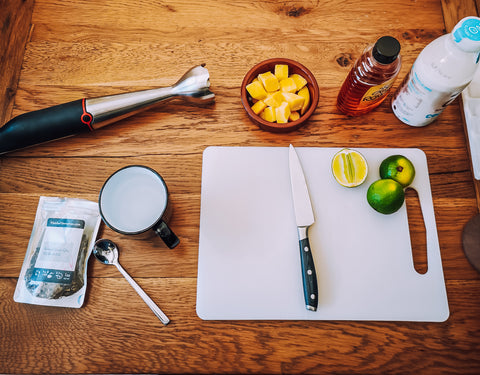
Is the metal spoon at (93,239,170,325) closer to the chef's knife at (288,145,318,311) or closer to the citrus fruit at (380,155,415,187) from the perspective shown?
the chef's knife at (288,145,318,311)

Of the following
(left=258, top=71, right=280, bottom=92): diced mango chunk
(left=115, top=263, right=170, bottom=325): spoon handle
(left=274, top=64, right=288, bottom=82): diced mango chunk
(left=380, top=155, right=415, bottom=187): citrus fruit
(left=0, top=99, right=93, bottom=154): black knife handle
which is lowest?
(left=115, top=263, right=170, bottom=325): spoon handle

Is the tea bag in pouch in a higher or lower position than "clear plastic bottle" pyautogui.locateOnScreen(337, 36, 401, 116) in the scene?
lower

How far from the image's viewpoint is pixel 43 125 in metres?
0.73

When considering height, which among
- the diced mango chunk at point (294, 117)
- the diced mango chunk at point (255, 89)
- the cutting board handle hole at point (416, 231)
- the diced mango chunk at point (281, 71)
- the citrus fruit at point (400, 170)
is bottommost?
the cutting board handle hole at point (416, 231)

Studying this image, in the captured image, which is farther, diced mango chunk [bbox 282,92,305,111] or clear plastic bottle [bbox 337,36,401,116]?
diced mango chunk [bbox 282,92,305,111]

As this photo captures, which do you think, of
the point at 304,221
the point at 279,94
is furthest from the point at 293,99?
the point at 304,221

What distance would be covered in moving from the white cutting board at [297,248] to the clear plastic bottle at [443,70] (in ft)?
0.40

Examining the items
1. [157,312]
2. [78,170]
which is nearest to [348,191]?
[157,312]

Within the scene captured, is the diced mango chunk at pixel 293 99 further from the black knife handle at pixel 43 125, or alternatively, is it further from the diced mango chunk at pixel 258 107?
the black knife handle at pixel 43 125

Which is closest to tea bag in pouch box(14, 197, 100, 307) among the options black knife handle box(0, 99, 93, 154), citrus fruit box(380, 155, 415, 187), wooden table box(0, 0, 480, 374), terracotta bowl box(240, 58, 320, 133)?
wooden table box(0, 0, 480, 374)

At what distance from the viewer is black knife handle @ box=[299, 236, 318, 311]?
657mm

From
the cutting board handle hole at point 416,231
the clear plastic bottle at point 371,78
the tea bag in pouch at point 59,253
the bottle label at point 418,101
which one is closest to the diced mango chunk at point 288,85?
the clear plastic bottle at point 371,78

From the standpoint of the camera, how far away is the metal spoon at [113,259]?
68 cm

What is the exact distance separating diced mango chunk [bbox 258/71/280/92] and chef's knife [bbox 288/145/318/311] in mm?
136
